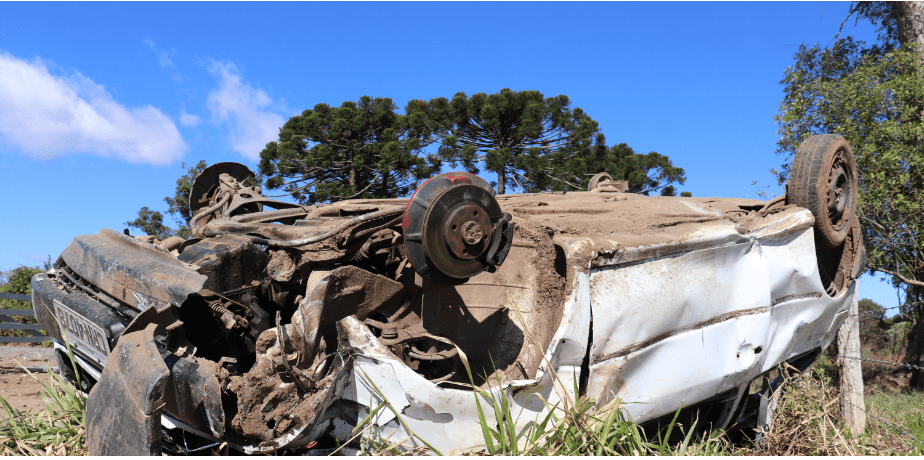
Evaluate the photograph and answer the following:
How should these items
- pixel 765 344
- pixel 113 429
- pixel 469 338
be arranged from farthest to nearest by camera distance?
pixel 765 344 < pixel 469 338 < pixel 113 429

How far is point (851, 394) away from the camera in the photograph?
8445mm

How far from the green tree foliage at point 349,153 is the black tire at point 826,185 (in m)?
14.0

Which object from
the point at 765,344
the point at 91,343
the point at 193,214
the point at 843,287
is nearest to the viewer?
the point at 91,343

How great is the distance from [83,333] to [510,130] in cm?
1744

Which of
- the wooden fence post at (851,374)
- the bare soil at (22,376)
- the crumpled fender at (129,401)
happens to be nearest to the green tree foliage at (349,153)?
the bare soil at (22,376)

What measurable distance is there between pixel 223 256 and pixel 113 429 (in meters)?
1.04

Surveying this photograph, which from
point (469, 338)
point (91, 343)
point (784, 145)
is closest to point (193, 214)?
point (91, 343)

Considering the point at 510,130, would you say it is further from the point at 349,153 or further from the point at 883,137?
the point at 883,137

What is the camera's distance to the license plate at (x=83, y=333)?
11.6ft

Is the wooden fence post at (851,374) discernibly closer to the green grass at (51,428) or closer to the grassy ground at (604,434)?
the grassy ground at (604,434)

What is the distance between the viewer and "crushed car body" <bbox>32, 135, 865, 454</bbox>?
3.06m

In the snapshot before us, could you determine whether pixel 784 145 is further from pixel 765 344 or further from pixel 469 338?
pixel 469 338

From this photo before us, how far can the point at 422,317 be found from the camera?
149 inches

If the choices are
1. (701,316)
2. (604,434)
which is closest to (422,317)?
(604,434)
